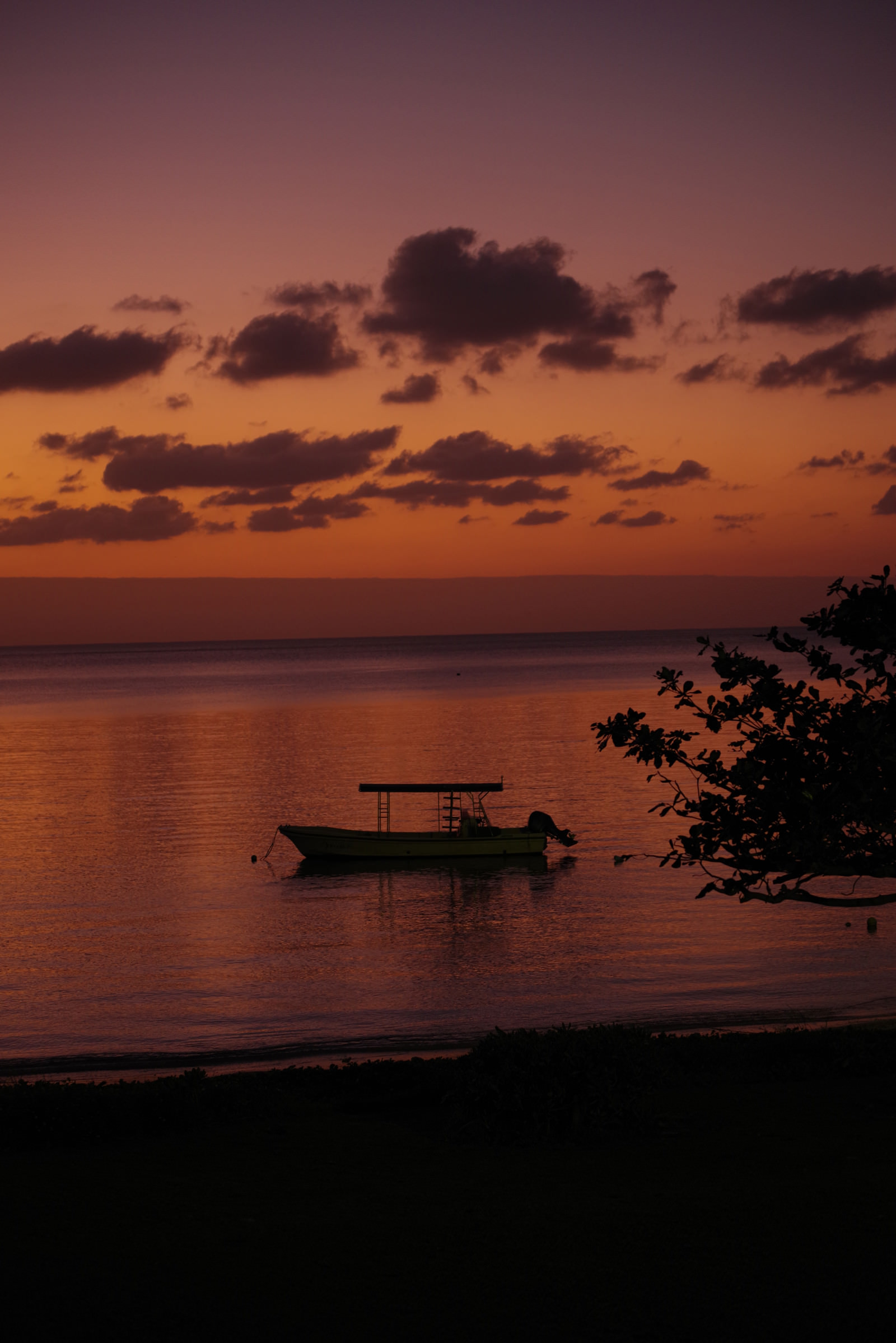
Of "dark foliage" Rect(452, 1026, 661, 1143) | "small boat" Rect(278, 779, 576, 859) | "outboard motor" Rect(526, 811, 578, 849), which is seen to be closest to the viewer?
"dark foliage" Rect(452, 1026, 661, 1143)

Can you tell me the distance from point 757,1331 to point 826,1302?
30.1 inches

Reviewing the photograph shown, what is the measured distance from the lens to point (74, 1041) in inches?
971

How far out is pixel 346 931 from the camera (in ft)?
119

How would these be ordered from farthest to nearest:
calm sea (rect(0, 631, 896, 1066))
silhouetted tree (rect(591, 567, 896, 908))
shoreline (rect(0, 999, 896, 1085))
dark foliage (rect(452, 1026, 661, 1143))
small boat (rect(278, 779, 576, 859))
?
1. small boat (rect(278, 779, 576, 859))
2. calm sea (rect(0, 631, 896, 1066))
3. shoreline (rect(0, 999, 896, 1085))
4. dark foliage (rect(452, 1026, 661, 1143))
5. silhouetted tree (rect(591, 567, 896, 908))

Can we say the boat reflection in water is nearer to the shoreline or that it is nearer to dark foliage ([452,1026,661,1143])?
the shoreline

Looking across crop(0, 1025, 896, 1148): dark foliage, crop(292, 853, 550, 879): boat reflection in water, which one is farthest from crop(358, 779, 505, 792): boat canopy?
crop(0, 1025, 896, 1148): dark foliage

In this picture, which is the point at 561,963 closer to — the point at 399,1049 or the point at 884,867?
the point at 399,1049

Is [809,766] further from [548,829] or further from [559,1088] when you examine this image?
[548,829]

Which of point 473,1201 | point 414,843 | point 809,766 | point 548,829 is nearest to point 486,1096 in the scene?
point 473,1201

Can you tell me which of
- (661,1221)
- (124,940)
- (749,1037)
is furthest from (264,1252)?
(124,940)

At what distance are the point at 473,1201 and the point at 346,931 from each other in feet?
84.0

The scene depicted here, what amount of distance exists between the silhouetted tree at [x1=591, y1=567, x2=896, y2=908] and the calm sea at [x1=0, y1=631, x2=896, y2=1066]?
1182 centimetres

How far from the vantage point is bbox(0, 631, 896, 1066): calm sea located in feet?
85.5

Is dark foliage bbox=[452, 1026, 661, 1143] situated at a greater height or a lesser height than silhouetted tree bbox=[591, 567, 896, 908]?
lesser
